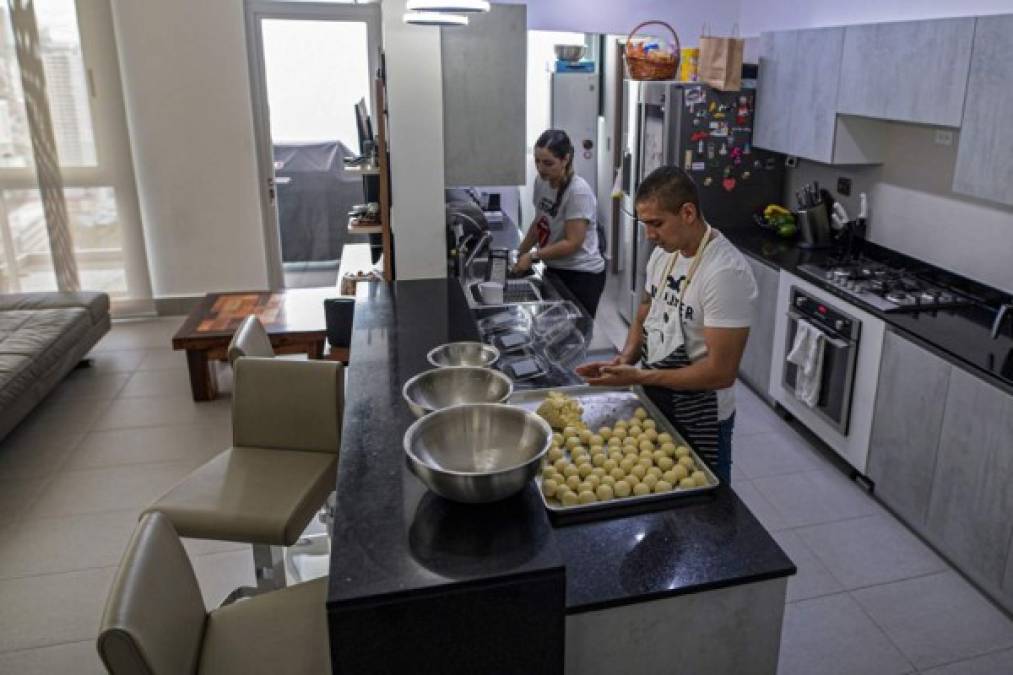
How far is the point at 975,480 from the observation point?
2982mm

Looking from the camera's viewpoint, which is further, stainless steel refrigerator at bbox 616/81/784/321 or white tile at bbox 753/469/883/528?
stainless steel refrigerator at bbox 616/81/784/321

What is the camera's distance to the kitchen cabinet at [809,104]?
424 centimetres

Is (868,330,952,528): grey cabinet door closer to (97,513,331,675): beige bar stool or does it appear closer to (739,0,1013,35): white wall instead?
(739,0,1013,35): white wall

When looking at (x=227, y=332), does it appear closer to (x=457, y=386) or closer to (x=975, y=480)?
(x=457, y=386)

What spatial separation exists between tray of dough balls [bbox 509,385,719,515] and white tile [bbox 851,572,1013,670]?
1.33 meters

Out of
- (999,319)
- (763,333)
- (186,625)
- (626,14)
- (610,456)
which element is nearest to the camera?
(186,625)

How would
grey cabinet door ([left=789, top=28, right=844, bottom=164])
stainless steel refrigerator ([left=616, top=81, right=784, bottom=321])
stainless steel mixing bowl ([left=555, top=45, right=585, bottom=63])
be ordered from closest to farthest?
grey cabinet door ([left=789, top=28, right=844, bottom=164]) → stainless steel refrigerator ([left=616, top=81, right=784, bottom=321]) → stainless steel mixing bowl ([left=555, top=45, right=585, bottom=63])

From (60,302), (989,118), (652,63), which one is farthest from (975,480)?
(60,302)

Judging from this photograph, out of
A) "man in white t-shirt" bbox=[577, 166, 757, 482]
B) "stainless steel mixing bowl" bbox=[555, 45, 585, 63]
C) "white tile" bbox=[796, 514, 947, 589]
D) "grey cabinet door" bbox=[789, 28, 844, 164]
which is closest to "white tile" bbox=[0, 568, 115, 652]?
"man in white t-shirt" bbox=[577, 166, 757, 482]

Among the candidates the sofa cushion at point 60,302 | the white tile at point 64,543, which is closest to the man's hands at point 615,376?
the white tile at point 64,543

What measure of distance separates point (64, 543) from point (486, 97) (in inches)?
104

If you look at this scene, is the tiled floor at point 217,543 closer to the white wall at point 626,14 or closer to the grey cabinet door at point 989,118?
the grey cabinet door at point 989,118

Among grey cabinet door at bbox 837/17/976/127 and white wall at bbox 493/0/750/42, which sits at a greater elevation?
white wall at bbox 493/0/750/42

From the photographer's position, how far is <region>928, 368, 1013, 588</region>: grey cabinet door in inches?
112
